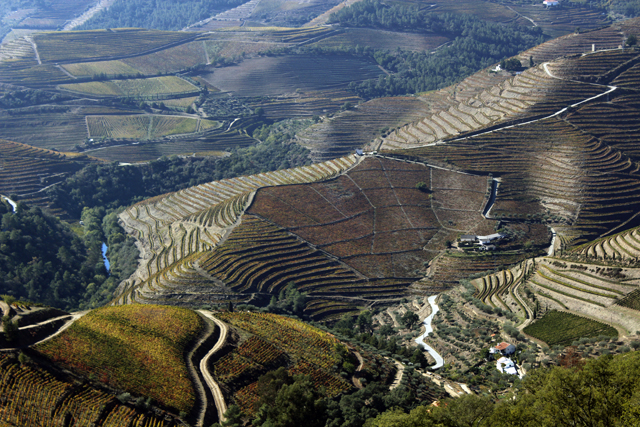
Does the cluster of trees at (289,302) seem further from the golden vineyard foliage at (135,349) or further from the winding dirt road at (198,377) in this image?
the golden vineyard foliage at (135,349)

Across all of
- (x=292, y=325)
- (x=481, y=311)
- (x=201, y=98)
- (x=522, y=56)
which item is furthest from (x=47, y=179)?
(x=522, y=56)

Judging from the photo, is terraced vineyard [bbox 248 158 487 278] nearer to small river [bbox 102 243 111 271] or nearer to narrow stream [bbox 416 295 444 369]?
narrow stream [bbox 416 295 444 369]

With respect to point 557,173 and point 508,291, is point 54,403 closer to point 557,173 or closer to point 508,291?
point 508,291

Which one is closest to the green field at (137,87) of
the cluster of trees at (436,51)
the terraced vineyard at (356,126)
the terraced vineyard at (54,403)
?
the cluster of trees at (436,51)

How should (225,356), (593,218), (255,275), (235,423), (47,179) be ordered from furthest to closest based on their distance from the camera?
(47,179) < (593,218) < (255,275) < (225,356) < (235,423)

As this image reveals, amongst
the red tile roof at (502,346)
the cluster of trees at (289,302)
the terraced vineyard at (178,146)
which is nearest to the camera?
the red tile roof at (502,346)

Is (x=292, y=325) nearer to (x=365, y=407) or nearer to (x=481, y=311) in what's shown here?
(x=365, y=407)
